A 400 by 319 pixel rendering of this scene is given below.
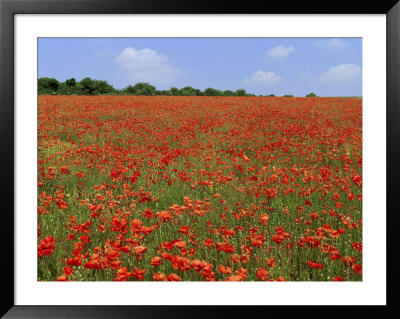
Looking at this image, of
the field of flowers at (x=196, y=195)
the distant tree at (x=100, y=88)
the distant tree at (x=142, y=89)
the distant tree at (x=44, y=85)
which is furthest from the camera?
the distant tree at (x=100, y=88)

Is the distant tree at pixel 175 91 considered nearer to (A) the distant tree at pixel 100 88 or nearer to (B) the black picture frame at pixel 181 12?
(A) the distant tree at pixel 100 88

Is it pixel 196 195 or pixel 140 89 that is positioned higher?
pixel 140 89

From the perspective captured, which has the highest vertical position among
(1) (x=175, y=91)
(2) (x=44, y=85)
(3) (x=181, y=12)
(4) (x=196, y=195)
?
(1) (x=175, y=91)

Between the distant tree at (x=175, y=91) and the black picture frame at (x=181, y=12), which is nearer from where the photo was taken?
the black picture frame at (x=181, y=12)

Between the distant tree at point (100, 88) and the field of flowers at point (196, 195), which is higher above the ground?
the distant tree at point (100, 88)

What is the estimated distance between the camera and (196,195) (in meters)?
3.38

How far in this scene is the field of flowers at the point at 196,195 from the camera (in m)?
2.15

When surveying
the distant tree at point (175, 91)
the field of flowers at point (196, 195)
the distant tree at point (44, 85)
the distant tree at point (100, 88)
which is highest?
the distant tree at point (100, 88)

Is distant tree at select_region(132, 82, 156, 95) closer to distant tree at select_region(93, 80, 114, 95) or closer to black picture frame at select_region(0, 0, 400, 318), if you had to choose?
distant tree at select_region(93, 80, 114, 95)

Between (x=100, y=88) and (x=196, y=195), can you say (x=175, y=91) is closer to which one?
(x=100, y=88)

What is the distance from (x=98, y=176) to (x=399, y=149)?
2.88 meters

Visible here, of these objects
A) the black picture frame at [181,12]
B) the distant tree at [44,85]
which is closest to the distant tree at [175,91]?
the distant tree at [44,85]

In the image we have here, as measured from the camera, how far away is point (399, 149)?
6.32 ft

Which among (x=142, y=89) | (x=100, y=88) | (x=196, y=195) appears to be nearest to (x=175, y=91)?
(x=142, y=89)
